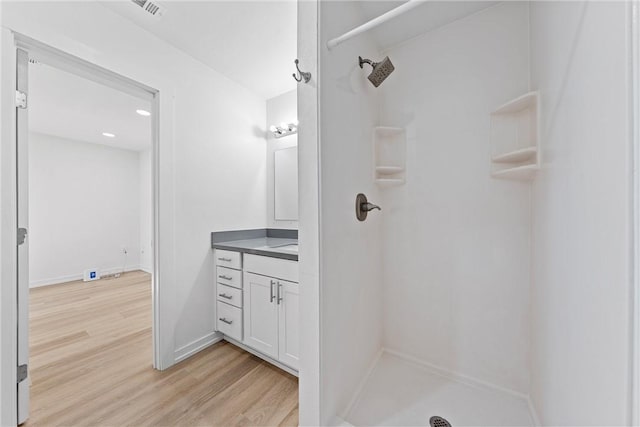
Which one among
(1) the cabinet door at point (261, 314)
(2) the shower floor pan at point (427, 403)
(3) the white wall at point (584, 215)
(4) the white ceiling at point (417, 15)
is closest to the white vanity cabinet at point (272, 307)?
(1) the cabinet door at point (261, 314)

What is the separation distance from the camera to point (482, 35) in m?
1.36

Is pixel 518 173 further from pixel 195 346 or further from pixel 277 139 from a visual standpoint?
pixel 195 346

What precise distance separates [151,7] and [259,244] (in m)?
1.81

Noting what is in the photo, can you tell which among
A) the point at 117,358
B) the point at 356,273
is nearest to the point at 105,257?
the point at 117,358

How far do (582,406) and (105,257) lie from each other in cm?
604

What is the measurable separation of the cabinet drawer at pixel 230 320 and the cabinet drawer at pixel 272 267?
16.0 inches

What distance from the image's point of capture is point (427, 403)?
1221 millimetres

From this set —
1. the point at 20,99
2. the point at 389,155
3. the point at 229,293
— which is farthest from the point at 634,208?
the point at 20,99

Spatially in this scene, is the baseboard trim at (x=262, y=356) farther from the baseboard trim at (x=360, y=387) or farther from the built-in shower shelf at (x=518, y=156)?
the built-in shower shelf at (x=518, y=156)

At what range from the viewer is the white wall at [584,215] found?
48 centimetres

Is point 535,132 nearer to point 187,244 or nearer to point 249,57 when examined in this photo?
point 249,57

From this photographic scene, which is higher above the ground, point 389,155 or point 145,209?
point 389,155

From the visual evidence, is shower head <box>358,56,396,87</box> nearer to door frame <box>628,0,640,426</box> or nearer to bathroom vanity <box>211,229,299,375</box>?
door frame <box>628,0,640,426</box>

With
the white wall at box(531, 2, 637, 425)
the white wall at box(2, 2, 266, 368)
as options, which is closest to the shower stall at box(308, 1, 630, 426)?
the white wall at box(531, 2, 637, 425)
